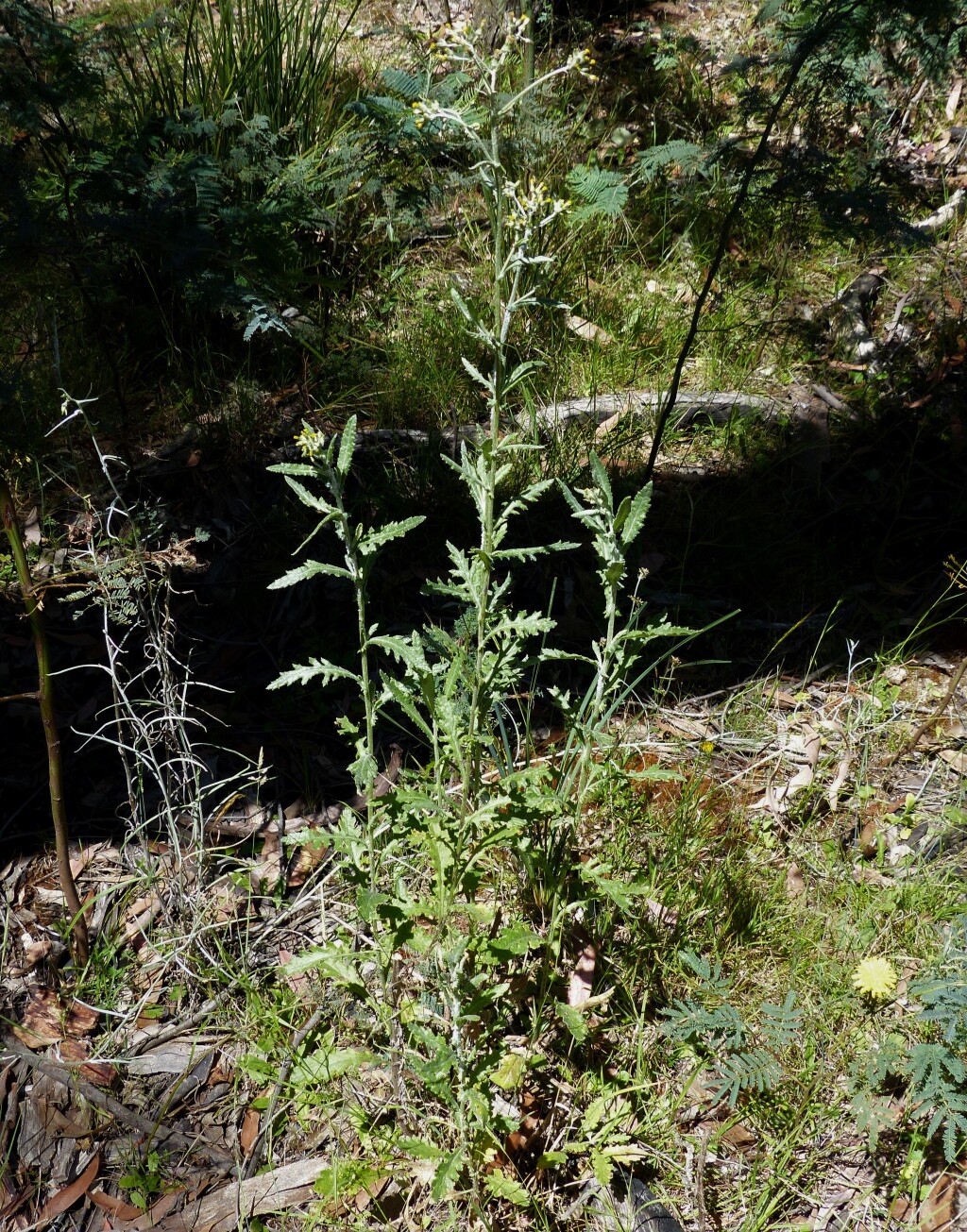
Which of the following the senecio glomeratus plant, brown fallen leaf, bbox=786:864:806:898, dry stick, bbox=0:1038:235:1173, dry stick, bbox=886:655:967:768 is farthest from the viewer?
dry stick, bbox=886:655:967:768

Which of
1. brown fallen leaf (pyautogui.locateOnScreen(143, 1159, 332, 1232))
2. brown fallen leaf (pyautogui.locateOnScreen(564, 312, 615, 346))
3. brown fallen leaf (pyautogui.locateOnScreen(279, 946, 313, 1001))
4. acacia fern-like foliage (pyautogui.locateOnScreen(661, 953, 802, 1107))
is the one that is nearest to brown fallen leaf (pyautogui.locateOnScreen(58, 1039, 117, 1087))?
brown fallen leaf (pyautogui.locateOnScreen(143, 1159, 332, 1232))

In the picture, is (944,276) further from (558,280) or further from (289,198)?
(289,198)

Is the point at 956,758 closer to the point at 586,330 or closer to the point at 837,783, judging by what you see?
the point at 837,783

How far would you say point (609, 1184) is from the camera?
6.48 feet

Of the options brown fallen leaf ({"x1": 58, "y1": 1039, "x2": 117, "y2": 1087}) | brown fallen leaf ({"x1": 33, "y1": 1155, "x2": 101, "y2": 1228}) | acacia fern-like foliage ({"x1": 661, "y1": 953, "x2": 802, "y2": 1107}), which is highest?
acacia fern-like foliage ({"x1": 661, "y1": 953, "x2": 802, "y2": 1107})

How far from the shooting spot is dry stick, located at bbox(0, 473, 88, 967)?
1.93 metres

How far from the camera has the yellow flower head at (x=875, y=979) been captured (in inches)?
85.7

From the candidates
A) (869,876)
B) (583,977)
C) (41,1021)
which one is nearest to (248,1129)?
(41,1021)

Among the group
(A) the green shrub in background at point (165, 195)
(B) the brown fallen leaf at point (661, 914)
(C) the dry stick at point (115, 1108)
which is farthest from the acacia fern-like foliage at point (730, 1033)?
(A) the green shrub in background at point (165, 195)

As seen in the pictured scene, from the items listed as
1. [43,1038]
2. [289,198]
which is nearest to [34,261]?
[289,198]

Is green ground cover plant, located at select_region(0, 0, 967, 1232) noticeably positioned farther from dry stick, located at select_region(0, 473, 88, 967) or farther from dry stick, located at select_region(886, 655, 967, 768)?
dry stick, located at select_region(0, 473, 88, 967)

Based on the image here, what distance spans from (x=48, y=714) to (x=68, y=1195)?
1.12 m

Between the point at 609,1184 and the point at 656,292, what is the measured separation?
3.59 metres

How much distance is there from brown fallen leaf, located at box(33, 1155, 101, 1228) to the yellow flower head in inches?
74.1
